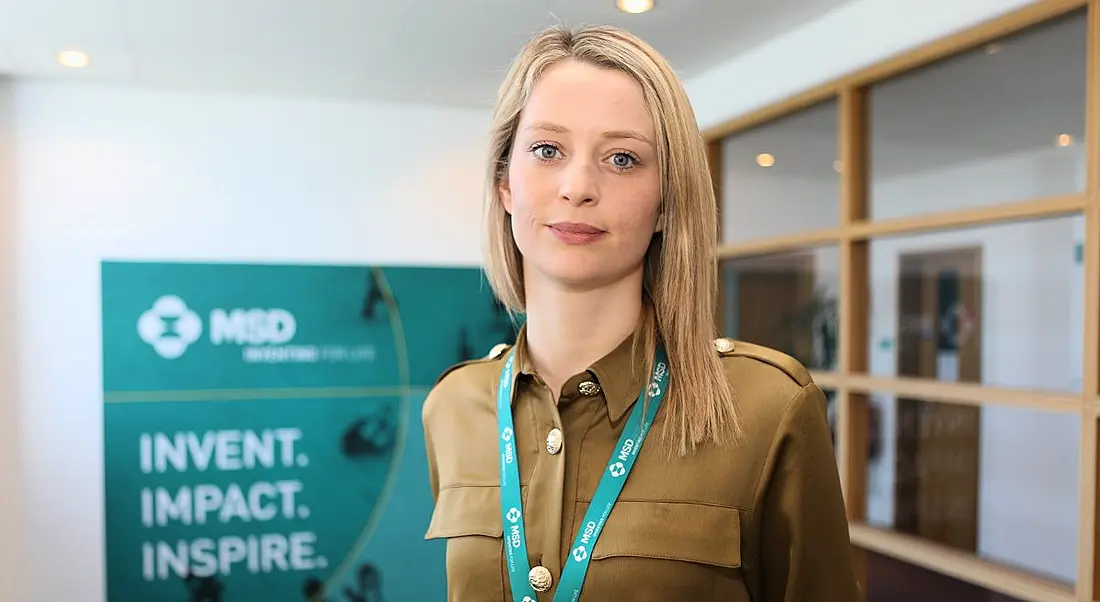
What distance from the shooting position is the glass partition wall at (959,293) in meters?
1.97

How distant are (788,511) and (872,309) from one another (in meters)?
1.81

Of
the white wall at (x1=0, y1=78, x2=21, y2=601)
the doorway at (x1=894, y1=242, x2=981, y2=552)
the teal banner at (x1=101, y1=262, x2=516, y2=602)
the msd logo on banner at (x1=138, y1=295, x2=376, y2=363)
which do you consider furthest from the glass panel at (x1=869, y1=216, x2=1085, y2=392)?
the white wall at (x1=0, y1=78, x2=21, y2=601)

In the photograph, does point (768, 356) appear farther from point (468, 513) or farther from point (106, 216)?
point (106, 216)

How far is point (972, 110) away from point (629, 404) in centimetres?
177

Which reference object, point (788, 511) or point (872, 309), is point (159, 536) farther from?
point (788, 511)

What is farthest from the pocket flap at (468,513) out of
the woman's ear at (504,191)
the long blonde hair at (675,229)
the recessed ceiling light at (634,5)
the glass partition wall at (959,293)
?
the recessed ceiling light at (634,5)

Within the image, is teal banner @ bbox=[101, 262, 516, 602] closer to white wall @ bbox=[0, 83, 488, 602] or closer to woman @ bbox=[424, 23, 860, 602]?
white wall @ bbox=[0, 83, 488, 602]

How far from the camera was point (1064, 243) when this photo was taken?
1.98m

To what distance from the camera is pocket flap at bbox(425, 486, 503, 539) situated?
3.48 feet

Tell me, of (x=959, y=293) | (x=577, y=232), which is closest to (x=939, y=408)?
(x=959, y=293)

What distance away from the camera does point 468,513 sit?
1.09 m

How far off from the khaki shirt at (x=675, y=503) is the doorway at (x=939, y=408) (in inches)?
57.7

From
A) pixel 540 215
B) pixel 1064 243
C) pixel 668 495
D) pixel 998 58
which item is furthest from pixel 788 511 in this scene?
pixel 998 58

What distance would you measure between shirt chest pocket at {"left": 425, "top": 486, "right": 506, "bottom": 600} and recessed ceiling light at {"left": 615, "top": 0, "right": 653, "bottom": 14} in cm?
175
